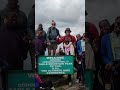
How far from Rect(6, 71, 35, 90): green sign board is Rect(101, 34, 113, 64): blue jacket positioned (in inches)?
50.1

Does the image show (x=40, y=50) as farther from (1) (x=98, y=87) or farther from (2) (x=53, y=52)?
(1) (x=98, y=87)

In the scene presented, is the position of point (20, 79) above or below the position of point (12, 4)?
below

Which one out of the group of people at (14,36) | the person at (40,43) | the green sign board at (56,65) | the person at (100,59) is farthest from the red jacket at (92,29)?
the green sign board at (56,65)

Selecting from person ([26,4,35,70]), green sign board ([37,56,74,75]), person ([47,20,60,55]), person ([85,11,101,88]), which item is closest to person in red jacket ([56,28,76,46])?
person ([47,20,60,55])

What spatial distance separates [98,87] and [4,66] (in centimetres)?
165

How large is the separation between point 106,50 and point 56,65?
9.47ft

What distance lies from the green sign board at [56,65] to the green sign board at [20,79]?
2.39m

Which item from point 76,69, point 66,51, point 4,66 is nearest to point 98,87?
point 4,66

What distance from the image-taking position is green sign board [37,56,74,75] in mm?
8125

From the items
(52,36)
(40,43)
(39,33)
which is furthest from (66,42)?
(40,43)

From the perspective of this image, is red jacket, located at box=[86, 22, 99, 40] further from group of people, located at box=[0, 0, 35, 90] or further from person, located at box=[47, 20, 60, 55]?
person, located at box=[47, 20, 60, 55]

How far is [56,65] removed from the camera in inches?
334

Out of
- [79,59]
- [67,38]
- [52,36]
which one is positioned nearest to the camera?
[79,59]

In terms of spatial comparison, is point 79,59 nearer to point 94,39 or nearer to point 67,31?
point 67,31
